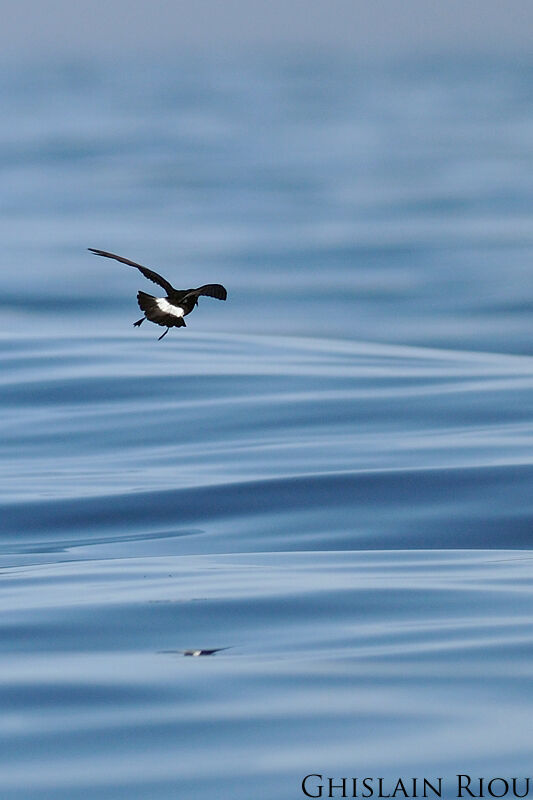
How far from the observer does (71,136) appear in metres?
49.4

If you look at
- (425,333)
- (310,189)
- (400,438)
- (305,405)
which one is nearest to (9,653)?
(400,438)

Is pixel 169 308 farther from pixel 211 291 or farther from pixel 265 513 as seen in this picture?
pixel 265 513

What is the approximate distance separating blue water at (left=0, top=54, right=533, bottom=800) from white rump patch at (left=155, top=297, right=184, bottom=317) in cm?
115

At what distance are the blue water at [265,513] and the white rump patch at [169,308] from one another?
45.3 inches

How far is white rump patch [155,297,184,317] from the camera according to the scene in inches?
165

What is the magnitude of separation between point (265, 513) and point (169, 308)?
4.49m

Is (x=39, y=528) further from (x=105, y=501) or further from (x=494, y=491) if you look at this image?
(x=494, y=491)

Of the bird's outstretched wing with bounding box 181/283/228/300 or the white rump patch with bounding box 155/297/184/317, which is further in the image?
the bird's outstretched wing with bounding box 181/283/228/300

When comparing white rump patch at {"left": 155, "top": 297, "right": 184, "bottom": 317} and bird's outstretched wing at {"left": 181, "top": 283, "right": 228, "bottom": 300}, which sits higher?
bird's outstretched wing at {"left": 181, "top": 283, "right": 228, "bottom": 300}

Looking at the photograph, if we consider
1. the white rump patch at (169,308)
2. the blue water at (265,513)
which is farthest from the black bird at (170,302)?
the blue water at (265,513)

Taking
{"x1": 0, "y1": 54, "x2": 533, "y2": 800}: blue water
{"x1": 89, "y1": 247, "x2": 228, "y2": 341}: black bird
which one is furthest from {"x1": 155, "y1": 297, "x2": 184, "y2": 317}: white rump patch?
{"x1": 0, "y1": 54, "x2": 533, "y2": 800}: blue water

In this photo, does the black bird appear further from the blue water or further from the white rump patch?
the blue water

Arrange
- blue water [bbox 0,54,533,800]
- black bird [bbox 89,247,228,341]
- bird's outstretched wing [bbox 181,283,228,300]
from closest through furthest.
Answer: black bird [bbox 89,247,228,341] → bird's outstretched wing [bbox 181,283,228,300] → blue water [bbox 0,54,533,800]

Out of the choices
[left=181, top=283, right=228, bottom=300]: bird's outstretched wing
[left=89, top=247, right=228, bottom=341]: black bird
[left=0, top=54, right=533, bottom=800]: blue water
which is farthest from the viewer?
[left=0, top=54, right=533, bottom=800]: blue water
